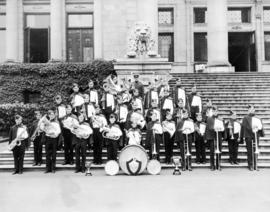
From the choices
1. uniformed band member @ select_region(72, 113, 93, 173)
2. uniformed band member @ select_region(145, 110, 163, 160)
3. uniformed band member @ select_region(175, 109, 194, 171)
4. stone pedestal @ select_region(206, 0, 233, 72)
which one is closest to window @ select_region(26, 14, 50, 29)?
stone pedestal @ select_region(206, 0, 233, 72)

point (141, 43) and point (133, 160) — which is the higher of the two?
point (141, 43)

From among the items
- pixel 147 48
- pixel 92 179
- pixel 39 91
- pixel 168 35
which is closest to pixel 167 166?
pixel 92 179

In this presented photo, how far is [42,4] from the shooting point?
3547cm

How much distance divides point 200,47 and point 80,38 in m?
9.91

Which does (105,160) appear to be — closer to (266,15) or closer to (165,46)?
(165,46)

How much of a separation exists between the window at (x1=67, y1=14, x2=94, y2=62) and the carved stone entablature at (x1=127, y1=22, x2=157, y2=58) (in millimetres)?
10347

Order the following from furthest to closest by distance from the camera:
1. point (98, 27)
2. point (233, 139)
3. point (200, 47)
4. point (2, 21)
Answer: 1. point (200, 47)
2. point (2, 21)
3. point (98, 27)
4. point (233, 139)

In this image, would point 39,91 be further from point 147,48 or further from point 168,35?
point 168,35

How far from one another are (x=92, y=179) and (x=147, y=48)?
12288mm

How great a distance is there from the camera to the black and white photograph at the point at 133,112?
1167cm

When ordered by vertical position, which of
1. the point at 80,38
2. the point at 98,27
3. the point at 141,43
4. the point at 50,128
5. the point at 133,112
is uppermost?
the point at 98,27

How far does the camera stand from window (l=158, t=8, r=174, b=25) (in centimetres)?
3703

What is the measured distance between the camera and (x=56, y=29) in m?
33.5

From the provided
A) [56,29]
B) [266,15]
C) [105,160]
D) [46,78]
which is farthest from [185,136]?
[266,15]
